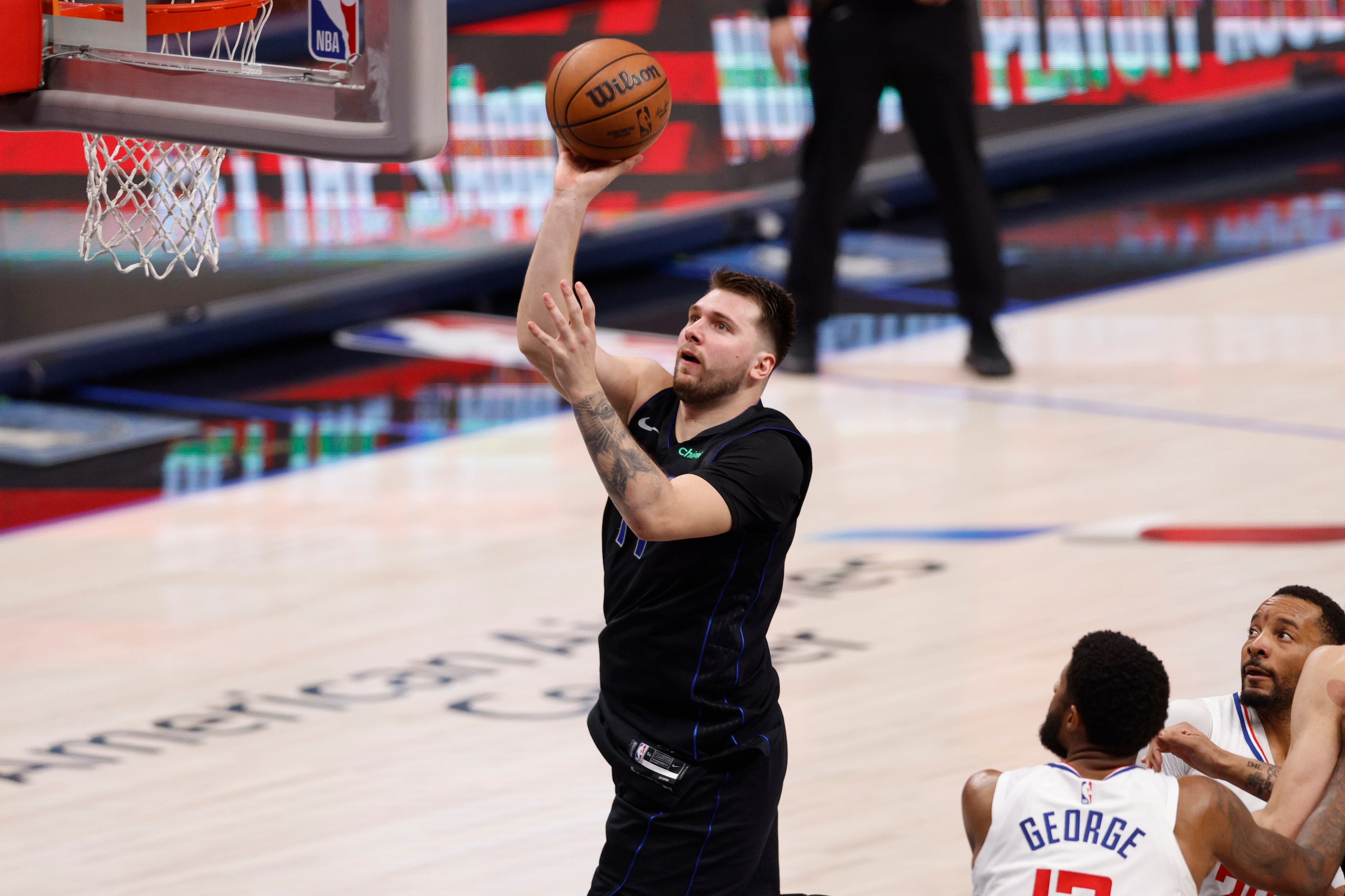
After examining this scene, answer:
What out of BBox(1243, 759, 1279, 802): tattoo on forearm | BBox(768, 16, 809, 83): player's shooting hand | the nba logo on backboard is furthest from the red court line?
BBox(1243, 759, 1279, 802): tattoo on forearm

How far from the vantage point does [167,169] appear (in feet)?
15.6

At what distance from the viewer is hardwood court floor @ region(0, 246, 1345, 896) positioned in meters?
4.97

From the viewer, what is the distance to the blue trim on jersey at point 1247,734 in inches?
158

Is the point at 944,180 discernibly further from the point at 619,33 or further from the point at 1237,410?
the point at 619,33

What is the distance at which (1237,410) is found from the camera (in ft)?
28.2

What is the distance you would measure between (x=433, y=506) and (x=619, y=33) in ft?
12.6

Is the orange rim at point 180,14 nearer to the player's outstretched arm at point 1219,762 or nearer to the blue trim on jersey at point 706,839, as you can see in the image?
the blue trim on jersey at point 706,839

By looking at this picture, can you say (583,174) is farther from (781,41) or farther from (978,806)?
(781,41)

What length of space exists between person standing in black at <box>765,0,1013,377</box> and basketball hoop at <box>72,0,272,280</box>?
160 inches

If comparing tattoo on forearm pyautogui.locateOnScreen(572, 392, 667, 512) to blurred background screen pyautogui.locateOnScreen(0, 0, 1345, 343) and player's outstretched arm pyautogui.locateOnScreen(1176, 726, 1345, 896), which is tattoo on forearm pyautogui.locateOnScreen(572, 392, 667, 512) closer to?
player's outstretched arm pyautogui.locateOnScreen(1176, 726, 1345, 896)

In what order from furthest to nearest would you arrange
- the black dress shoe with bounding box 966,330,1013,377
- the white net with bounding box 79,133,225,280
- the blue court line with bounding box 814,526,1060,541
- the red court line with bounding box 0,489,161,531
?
1. the black dress shoe with bounding box 966,330,1013,377
2. the red court line with bounding box 0,489,161,531
3. the blue court line with bounding box 814,526,1060,541
4. the white net with bounding box 79,133,225,280

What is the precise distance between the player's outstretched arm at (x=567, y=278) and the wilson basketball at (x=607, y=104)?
0.04 metres

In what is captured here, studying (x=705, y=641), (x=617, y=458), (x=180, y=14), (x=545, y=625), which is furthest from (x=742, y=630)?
(x=545, y=625)

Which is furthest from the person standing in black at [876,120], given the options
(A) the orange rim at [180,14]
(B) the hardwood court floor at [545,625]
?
(A) the orange rim at [180,14]
